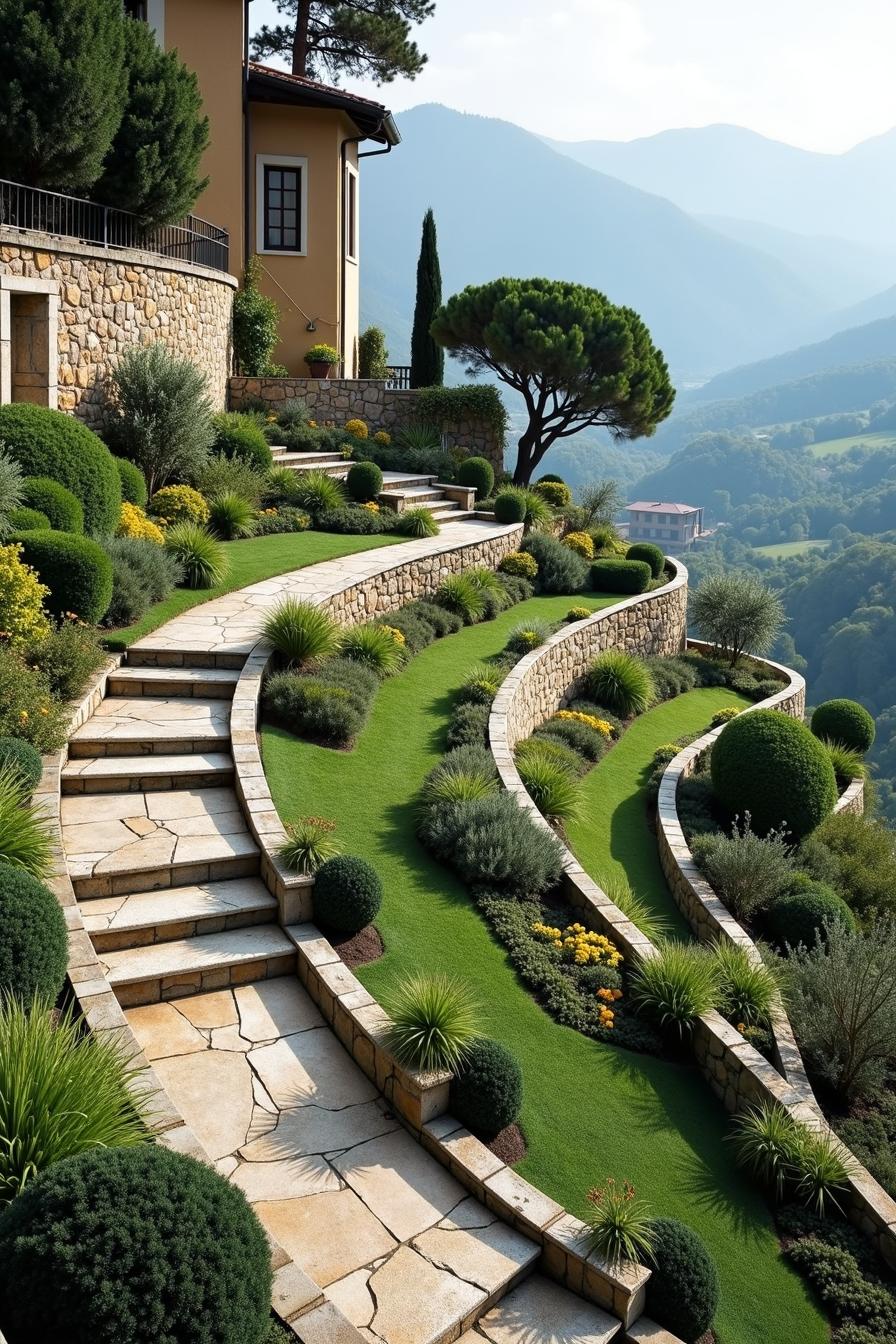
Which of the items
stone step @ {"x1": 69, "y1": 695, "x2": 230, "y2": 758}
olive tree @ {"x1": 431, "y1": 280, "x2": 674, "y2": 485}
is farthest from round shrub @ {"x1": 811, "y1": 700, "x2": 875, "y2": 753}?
stone step @ {"x1": 69, "y1": 695, "x2": 230, "y2": 758}

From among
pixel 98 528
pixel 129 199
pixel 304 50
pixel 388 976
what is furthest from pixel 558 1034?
pixel 304 50

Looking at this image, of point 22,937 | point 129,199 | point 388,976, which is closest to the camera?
point 22,937

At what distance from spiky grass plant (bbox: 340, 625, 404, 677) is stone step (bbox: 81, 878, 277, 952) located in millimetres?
4401

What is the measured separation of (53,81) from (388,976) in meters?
11.6

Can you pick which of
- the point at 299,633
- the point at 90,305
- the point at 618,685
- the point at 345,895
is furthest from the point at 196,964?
the point at 90,305

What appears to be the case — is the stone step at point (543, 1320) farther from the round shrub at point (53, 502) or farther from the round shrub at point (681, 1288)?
the round shrub at point (53, 502)

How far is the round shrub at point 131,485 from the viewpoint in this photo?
13.0m

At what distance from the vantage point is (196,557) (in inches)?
493

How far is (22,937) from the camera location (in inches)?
200

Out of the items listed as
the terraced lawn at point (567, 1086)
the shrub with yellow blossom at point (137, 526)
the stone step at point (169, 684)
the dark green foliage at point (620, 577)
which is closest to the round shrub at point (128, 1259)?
the terraced lawn at point (567, 1086)

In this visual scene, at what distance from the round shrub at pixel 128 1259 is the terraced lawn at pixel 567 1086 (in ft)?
8.35

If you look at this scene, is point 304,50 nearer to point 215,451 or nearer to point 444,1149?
point 215,451

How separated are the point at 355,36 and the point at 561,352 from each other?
10.3 meters

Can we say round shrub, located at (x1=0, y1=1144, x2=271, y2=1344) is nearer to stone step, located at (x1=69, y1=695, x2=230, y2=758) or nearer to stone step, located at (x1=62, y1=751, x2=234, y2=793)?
stone step, located at (x1=62, y1=751, x2=234, y2=793)
